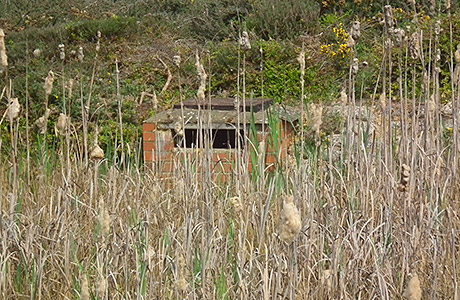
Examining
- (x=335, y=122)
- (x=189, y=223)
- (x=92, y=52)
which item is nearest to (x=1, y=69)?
(x=189, y=223)

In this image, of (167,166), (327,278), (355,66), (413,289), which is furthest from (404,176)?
(167,166)

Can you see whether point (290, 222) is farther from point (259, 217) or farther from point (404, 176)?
point (259, 217)

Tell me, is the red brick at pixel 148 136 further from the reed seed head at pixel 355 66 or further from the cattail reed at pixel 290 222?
the cattail reed at pixel 290 222

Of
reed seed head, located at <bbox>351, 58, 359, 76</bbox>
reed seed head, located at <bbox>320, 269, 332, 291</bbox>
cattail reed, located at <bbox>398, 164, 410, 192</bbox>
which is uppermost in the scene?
reed seed head, located at <bbox>351, 58, 359, 76</bbox>

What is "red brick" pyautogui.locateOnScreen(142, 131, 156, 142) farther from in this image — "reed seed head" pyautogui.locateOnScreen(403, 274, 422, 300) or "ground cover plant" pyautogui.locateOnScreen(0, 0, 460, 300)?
"reed seed head" pyautogui.locateOnScreen(403, 274, 422, 300)

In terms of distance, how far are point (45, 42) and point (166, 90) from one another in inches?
80.1

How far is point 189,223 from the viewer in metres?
1.95

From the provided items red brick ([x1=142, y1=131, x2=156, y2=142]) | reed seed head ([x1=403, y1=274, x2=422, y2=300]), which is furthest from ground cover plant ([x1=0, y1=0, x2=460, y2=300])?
red brick ([x1=142, y1=131, x2=156, y2=142])

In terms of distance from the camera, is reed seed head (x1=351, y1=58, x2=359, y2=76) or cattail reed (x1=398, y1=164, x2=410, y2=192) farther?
reed seed head (x1=351, y1=58, x2=359, y2=76)

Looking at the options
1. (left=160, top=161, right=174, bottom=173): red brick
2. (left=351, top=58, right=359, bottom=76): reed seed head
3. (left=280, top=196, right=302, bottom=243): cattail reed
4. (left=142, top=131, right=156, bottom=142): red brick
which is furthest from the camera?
(left=142, top=131, right=156, bottom=142): red brick

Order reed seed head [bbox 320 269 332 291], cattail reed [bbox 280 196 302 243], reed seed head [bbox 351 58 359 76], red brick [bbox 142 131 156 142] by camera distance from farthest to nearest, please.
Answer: red brick [bbox 142 131 156 142]
reed seed head [bbox 351 58 359 76]
reed seed head [bbox 320 269 332 291]
cattail reed [bbox 280 196 302 243]

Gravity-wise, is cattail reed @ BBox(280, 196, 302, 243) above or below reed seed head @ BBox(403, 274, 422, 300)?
above

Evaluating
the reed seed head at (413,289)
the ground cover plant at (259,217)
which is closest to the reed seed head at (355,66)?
the ground cover plant at (259,217)

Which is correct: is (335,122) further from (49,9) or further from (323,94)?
(49,9)
